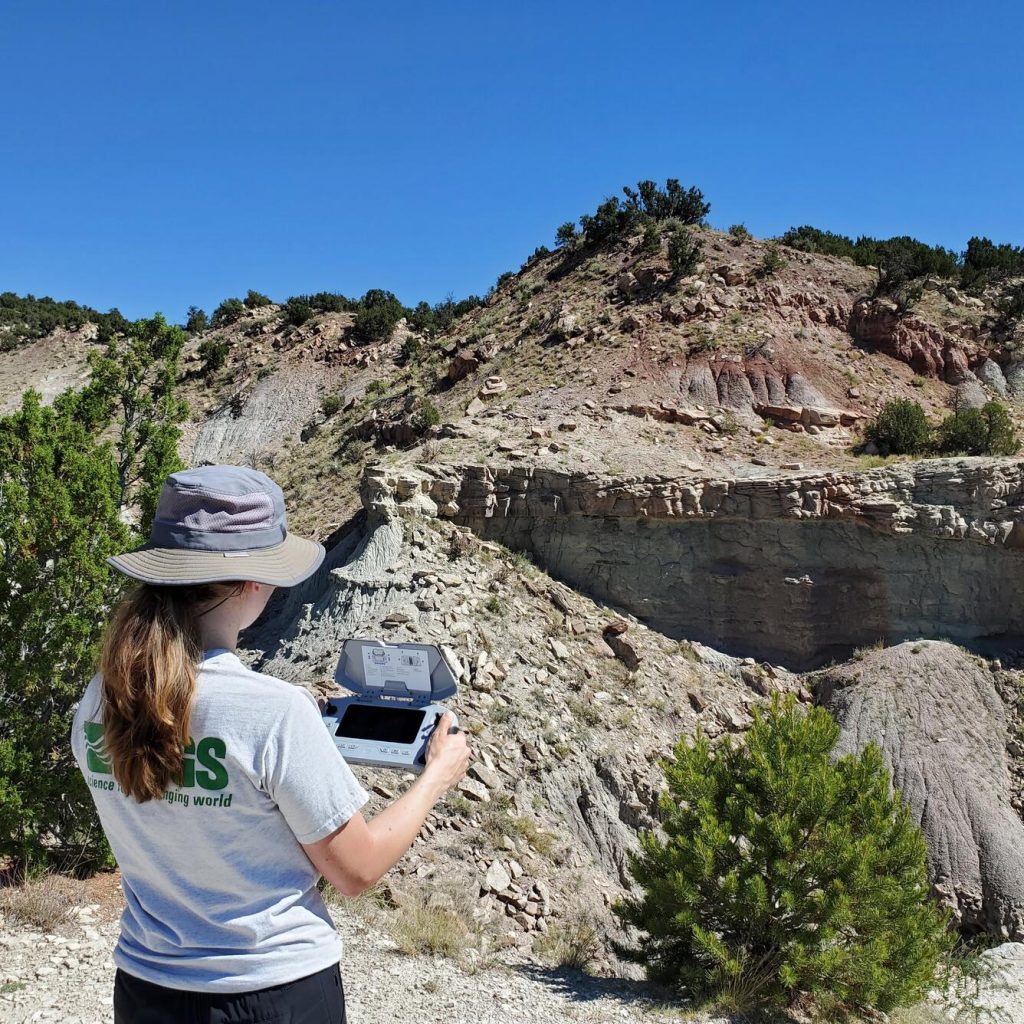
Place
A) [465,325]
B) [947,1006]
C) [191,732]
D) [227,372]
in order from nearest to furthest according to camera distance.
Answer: [191,732], [947,1006], [465,325], [227,372]

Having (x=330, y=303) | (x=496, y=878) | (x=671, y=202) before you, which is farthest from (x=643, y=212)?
(x=496, y=878)

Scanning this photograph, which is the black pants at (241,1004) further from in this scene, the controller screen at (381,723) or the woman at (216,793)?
the controller screen at (381,723)

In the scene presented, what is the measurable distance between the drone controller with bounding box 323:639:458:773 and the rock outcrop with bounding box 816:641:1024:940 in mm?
16286

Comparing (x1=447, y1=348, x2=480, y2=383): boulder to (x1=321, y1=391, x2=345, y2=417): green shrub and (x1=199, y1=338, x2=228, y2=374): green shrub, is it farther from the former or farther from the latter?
(x1=199, y1=338, x2=228, y2=374): green shrub

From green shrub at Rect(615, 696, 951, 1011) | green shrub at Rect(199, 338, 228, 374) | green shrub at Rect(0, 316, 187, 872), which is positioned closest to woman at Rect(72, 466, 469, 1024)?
green shrub at Rect(0, 316, 187, 872)

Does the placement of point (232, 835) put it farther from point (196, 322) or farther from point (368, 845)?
point (196, 322)

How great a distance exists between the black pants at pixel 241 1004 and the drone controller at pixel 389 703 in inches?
27.0

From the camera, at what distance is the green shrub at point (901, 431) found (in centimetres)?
2269

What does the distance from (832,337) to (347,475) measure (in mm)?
16762

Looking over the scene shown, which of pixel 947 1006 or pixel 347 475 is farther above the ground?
pixel 347 475

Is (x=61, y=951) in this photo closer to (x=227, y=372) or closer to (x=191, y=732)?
(x=191, y=732)

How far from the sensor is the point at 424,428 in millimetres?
24156

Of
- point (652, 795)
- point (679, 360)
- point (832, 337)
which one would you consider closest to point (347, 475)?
point (679, 360)

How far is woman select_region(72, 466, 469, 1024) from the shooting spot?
83.3 inches
